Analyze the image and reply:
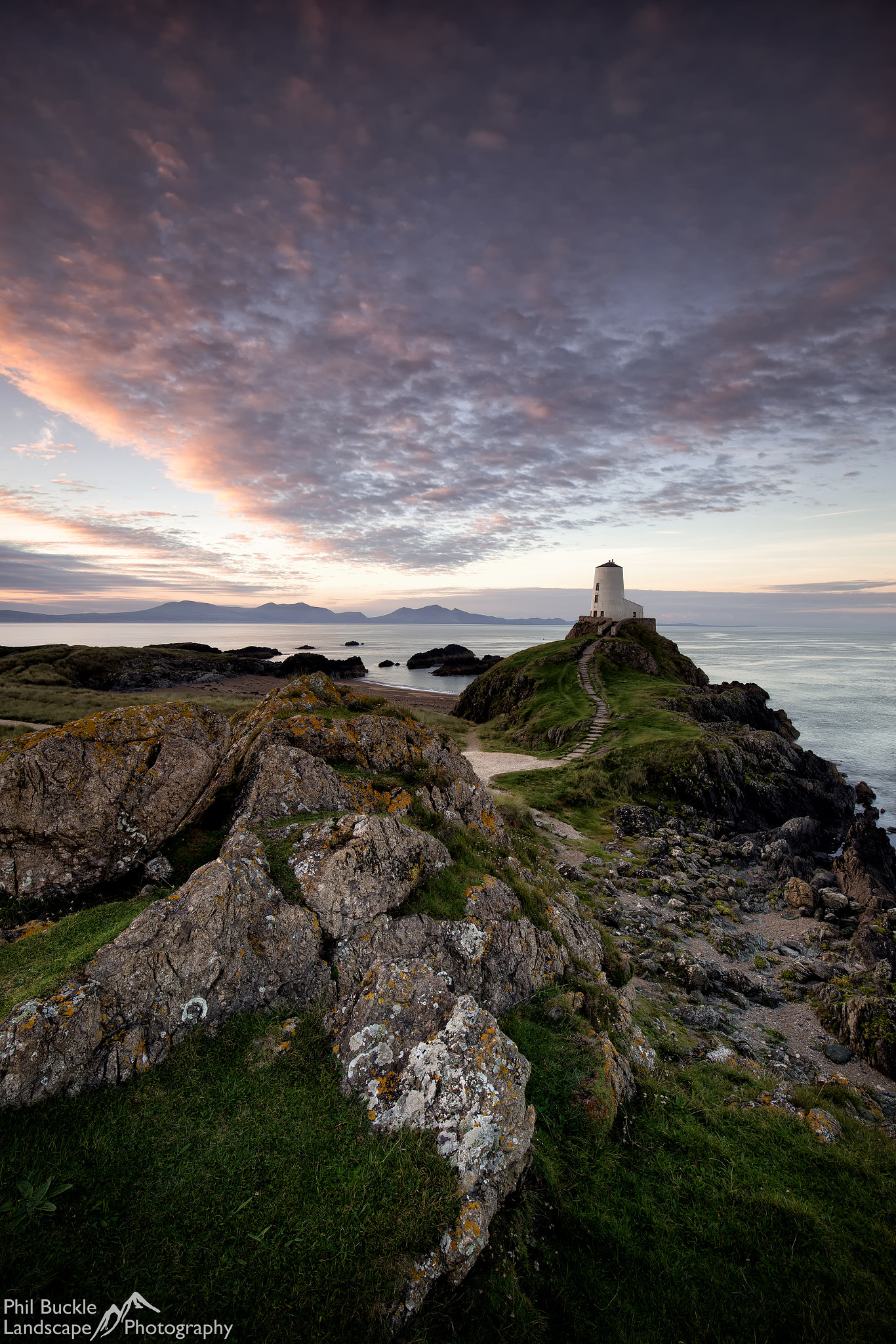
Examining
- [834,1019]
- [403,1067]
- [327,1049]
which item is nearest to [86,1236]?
[327,1049]

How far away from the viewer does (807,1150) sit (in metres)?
7.77

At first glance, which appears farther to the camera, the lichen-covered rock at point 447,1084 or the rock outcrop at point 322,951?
the rock outcrop at point 322,951

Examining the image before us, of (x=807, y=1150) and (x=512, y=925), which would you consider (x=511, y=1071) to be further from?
(x=807, y=1150)

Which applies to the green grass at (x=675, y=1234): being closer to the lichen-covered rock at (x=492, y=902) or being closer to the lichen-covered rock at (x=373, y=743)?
the lichen-covered rock at (x=492, y=902)

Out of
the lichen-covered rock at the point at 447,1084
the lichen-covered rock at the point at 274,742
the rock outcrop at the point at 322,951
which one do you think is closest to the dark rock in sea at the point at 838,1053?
the rock outcrop at the point at 322,951

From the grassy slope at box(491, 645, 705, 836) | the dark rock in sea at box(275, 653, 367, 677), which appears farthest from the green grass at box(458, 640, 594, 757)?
the dark rock in sea at box(275, 653, 367, 677)

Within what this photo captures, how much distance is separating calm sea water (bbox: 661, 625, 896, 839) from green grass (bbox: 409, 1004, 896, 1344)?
112ft

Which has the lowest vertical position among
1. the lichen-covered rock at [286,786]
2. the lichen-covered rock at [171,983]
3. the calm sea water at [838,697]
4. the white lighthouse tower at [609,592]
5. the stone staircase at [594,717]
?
the calm sea water at [838,697]

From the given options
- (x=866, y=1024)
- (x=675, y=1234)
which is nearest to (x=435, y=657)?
(x=866, y=1024)

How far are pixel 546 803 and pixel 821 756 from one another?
33391mm

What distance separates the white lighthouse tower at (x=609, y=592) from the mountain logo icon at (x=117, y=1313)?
7804 centimetres

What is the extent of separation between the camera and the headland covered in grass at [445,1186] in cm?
458

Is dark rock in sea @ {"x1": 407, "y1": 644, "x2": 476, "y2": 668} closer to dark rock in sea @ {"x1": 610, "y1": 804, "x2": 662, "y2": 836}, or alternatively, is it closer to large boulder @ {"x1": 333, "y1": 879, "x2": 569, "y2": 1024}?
dark rock in sea @ {"x1": 610, "y1": 804, "x2": 662, "y2": 836}

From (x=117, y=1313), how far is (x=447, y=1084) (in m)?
3.33
